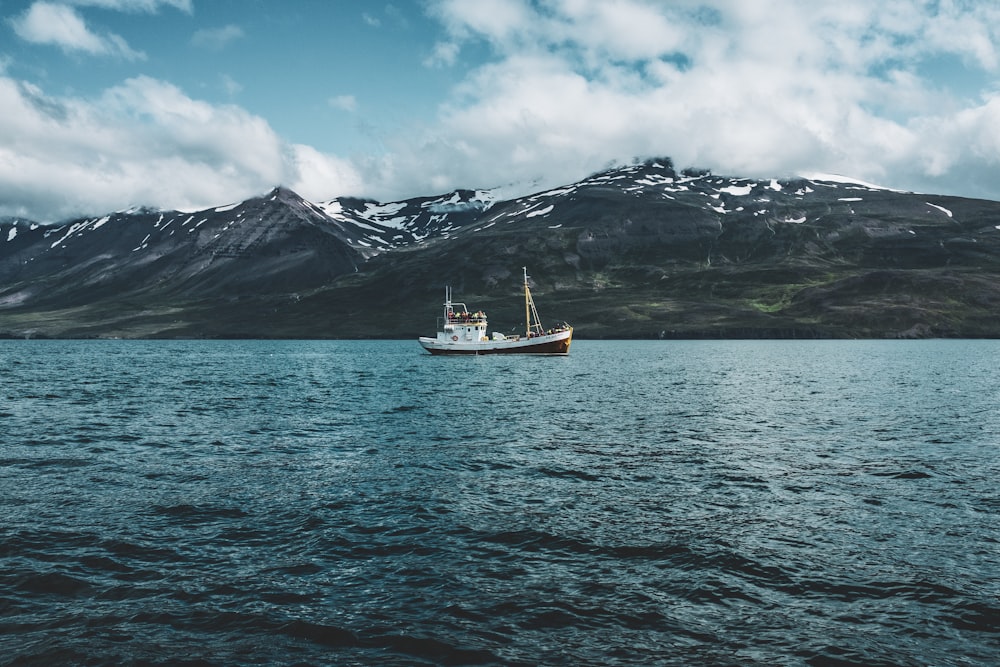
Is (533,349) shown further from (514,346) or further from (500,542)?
(500,542)

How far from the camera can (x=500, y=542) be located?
21.9 m

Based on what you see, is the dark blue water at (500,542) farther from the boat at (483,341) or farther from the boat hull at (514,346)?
the boat at (483,341)

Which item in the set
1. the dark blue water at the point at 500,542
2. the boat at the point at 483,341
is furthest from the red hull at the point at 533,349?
the dark blue water at the point at 500,542

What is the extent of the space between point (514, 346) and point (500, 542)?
459 ft

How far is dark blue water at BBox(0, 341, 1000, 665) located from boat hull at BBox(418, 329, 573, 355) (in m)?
106

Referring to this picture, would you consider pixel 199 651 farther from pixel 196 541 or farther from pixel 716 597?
pixel 716 597

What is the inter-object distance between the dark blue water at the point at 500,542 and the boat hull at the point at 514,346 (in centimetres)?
10623

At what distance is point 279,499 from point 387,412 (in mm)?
29882

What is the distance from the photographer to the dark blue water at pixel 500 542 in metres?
14.9

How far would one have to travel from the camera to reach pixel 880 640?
14.9 m

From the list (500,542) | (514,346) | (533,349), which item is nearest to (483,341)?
(514,346)

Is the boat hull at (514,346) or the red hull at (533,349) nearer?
the boat hull at (514,346)

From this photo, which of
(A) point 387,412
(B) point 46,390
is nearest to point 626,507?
(A) point 387,412

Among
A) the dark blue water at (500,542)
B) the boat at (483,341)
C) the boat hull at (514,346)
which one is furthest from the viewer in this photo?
the boat at (483,341)
